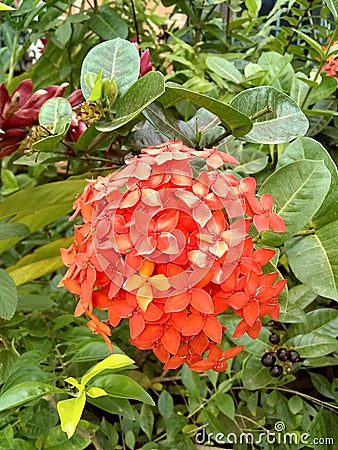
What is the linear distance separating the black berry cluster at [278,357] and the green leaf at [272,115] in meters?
0.27

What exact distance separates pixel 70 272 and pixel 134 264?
9cm

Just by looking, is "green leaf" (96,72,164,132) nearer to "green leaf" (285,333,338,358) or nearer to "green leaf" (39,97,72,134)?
"green leaf" (39,97,72,134)

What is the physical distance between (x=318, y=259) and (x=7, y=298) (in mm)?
347

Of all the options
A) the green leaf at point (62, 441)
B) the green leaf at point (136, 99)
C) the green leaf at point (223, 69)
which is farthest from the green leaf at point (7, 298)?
the green leaf at point (223, 69)

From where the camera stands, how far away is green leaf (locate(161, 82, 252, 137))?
0.44 m

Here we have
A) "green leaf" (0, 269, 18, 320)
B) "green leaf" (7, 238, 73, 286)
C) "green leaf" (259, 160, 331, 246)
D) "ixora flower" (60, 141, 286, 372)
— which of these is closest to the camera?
"ixora flower" (60, 141, 286, 372)

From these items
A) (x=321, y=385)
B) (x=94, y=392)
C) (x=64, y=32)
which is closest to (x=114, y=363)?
(x=94, y=392)

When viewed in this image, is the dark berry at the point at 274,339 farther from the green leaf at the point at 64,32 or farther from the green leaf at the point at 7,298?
the green leaf at the point at 64,32

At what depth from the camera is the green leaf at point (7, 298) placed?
0.61 m

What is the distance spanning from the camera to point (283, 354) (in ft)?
2.10

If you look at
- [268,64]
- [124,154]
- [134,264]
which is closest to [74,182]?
[124,154]

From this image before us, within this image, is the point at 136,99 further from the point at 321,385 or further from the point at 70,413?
the point at 321,385

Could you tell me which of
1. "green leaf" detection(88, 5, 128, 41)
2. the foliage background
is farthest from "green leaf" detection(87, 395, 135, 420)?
"green leaf" detection(88, 5, 128, 41)

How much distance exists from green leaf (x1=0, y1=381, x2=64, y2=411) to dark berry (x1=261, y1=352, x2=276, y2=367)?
265 millimetres
